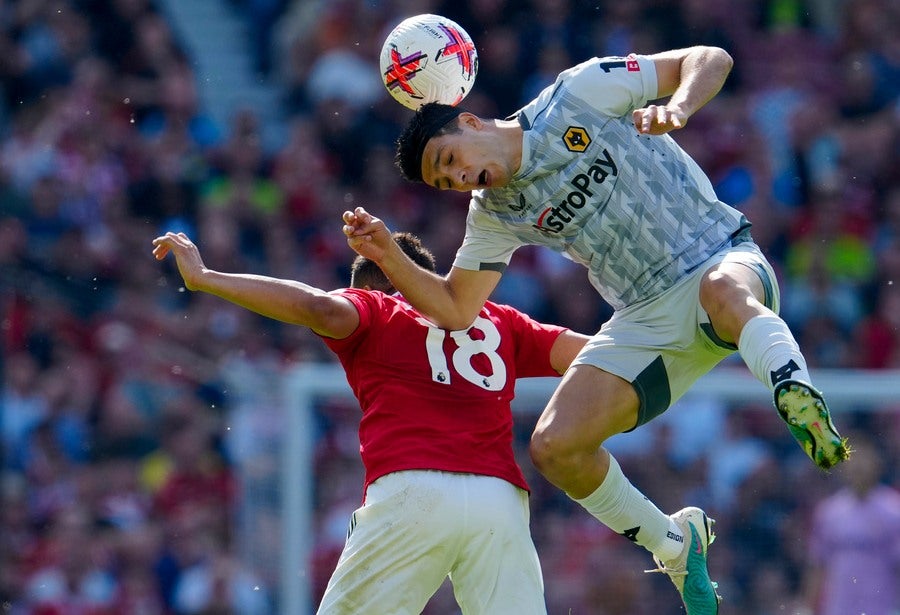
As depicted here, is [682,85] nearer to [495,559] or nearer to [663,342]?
[663,342]

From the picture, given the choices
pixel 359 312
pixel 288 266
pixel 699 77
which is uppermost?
pixel 699 77

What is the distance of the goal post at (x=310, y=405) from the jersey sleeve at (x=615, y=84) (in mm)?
3639

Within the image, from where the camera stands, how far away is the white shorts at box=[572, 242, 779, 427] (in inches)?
222

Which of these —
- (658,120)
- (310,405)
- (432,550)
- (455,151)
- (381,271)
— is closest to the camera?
(658,120)

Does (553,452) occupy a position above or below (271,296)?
below

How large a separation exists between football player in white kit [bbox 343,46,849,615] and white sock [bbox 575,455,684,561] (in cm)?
2

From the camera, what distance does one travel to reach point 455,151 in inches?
220

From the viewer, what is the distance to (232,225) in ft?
42.0

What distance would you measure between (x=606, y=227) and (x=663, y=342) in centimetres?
47

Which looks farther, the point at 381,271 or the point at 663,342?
the point at 381,271

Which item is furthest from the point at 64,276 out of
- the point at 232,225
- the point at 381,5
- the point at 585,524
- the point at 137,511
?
the point at 585,524

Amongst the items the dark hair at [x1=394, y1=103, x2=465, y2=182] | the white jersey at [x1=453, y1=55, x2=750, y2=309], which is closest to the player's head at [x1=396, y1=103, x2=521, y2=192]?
the dark hair at [x1=394, y1=103, x2=465, y2=182]

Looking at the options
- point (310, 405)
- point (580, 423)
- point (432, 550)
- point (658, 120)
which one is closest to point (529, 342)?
point (580, 423)

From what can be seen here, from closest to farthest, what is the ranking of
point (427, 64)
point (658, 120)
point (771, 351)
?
point (771, 351)
point (658, 120)
point (427, 64)
